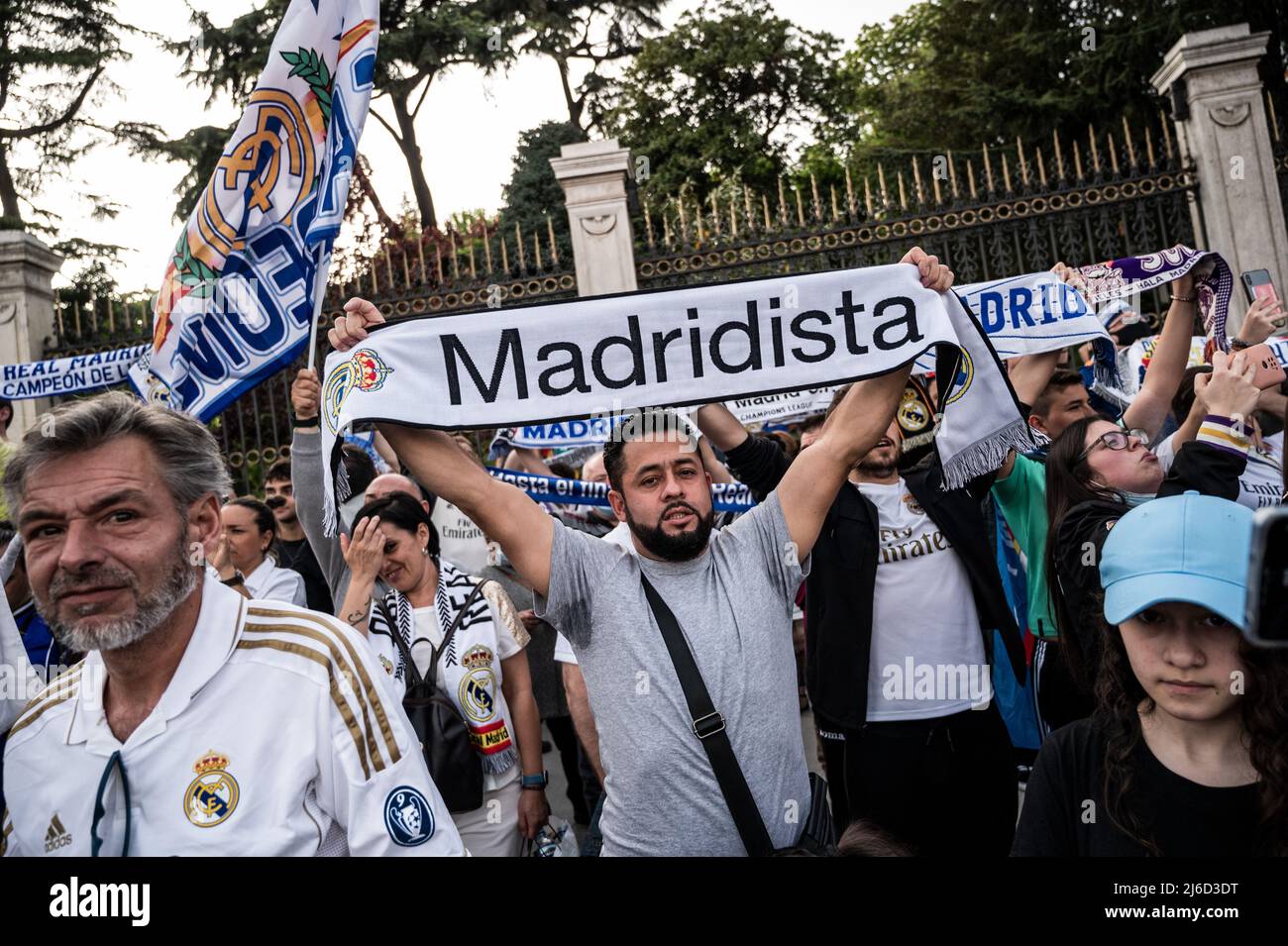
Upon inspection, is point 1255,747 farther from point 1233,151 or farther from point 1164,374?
point 1233,151

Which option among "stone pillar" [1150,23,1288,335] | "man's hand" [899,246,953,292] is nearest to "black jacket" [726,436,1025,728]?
"man's hand" [899,246,953,292]

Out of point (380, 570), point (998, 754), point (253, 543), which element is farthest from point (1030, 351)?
point (253, 543)

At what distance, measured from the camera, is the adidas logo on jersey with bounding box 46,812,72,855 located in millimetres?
1899

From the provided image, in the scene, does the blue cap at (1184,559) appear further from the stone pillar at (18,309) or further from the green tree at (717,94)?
the green tree at (717,94)

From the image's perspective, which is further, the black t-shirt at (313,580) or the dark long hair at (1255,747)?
the black t-shirt at (313,580)

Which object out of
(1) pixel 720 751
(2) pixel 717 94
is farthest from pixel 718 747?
(2) pixel 717 94

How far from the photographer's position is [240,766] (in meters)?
1.88

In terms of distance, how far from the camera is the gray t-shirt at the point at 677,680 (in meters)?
2.54

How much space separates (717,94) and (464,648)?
28.5 m

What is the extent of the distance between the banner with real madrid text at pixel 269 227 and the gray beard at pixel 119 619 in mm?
2322

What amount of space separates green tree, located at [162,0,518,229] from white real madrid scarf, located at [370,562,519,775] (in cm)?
1567

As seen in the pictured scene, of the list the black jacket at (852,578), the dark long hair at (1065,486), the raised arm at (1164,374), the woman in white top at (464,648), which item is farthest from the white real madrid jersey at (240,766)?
the raised arm at (1164,374)

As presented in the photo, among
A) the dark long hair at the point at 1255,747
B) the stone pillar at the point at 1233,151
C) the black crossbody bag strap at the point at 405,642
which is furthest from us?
the stone pillar at the point at 1233,151

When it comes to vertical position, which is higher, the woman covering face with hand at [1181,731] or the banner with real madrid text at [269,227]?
the banner with real madrid text at [269,227]
